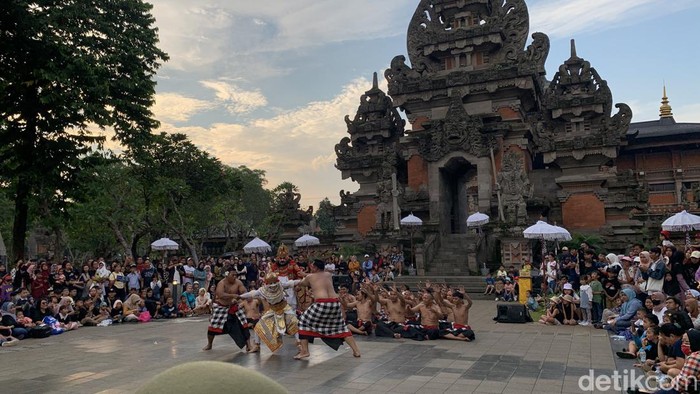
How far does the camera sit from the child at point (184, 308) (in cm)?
1788

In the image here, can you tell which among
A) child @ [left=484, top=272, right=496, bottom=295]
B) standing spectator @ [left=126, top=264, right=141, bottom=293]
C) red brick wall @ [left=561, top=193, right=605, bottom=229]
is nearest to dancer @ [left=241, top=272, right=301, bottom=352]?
standing spectator @ [left=126, top=264, right=141, bottom=293]

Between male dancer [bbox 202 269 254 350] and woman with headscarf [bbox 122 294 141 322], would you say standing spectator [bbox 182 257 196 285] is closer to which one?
woman with headscarf [bbox 122 294 141 322]

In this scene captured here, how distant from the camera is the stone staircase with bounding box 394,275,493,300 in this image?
21600 millimetres

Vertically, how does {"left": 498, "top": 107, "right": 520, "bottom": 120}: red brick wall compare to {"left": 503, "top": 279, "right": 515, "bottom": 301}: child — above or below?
above

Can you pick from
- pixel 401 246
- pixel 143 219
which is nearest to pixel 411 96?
pixel 401 246

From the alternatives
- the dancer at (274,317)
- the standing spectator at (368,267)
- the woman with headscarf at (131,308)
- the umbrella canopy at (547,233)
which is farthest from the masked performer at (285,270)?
the standing spectator at (368,267)

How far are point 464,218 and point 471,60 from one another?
30.4 feet

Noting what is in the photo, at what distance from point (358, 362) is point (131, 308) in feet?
32.4

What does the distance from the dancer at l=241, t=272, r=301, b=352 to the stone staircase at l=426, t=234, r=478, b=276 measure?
14.6 m

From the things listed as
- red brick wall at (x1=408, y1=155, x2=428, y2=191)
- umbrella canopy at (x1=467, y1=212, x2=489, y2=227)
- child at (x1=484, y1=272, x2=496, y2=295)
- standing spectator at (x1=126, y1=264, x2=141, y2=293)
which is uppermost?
red brick wall at (x1=408, y1=155, x2=428, y2=191)

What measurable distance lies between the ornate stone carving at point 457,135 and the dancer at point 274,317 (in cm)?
1962

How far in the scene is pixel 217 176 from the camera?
122 feet

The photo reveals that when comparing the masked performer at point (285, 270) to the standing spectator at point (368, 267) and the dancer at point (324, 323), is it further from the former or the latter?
the standing spectator at point (368, 267)

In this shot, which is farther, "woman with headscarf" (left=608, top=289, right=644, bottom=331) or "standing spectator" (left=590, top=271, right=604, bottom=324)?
"standing spectator" (left=590, top=271, right=604, bottom=324)
